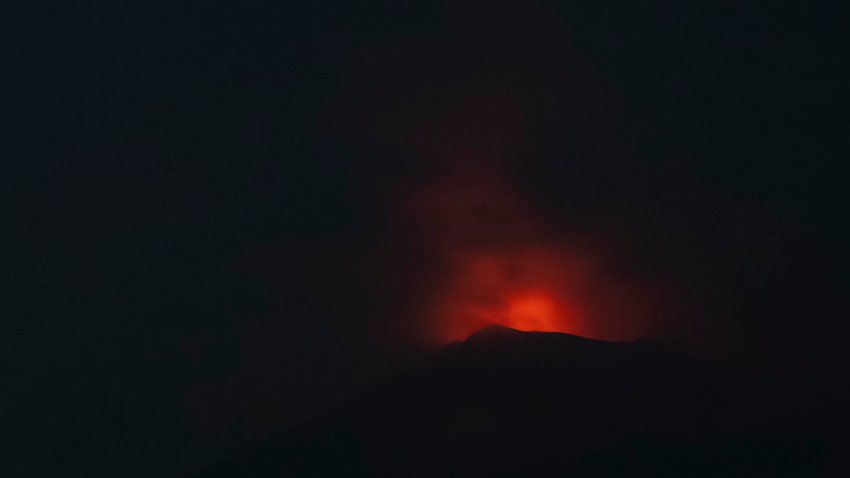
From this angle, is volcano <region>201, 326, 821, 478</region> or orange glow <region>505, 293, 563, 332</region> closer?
volcano <region>201, 326, 821, 478</region>

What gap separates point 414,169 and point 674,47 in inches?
72.1

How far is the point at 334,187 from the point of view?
18.5 feet

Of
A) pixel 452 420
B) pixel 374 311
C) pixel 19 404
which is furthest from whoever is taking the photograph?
pixel 374 311

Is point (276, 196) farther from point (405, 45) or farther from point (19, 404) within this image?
point (19, 404)

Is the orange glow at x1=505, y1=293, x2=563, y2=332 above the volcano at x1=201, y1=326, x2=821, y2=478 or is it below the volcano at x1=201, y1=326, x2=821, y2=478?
above

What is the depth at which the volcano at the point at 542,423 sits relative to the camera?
14.4 ft

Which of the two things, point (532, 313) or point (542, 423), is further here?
point (532, 313)

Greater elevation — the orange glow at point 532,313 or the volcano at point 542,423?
the orange glow at point 532,313

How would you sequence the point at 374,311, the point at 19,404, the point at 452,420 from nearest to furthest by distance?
1. the point at 452,420
2. the point at 19,404
3. the point at 374,311

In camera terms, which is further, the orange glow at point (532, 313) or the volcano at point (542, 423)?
the orange glow at point (532, 313)

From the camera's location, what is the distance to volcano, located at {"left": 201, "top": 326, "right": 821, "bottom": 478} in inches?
173

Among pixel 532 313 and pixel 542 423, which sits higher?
pixel 532 313

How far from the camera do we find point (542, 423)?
4.60m

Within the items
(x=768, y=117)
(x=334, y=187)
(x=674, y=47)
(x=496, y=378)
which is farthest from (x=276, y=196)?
(x=768, y=117)
